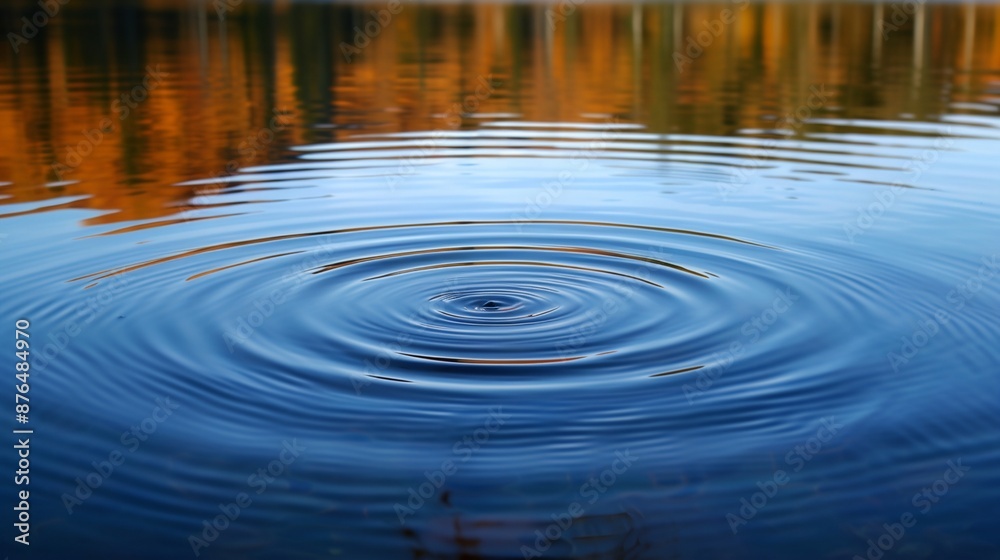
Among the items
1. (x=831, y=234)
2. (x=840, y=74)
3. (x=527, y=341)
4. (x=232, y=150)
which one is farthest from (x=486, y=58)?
(x=527, y=341)

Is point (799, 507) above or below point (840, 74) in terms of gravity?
below

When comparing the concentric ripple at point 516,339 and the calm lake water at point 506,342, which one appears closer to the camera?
the calm lake water at point 506,342

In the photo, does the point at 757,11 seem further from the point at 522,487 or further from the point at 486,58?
the point at 522,487

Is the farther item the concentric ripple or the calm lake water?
the concentric ripple

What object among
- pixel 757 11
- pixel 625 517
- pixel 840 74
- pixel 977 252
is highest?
pixel 757 11

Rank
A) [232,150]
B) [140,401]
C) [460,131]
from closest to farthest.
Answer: [140,401], [232,150], [460,131]

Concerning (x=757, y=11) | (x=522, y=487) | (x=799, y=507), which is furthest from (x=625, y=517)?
(x=757, y=11)

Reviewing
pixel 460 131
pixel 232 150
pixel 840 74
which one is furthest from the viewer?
pixel 840 74

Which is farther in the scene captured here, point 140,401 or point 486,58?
point 486,58
